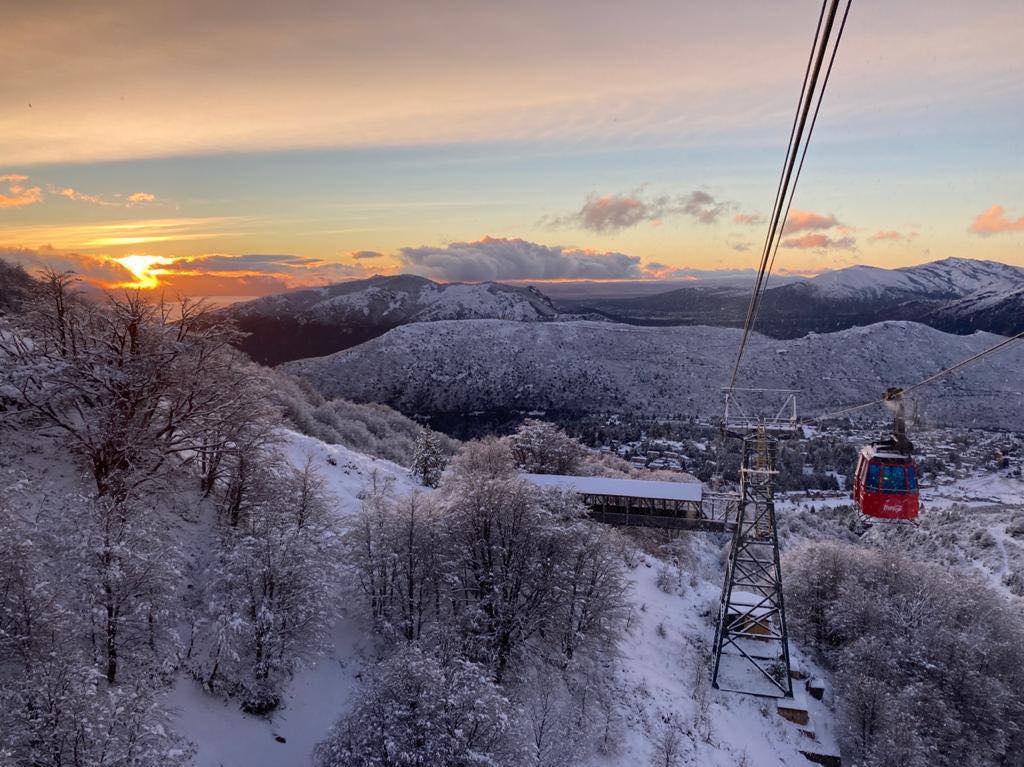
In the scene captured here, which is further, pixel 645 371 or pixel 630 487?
pixel 645 371

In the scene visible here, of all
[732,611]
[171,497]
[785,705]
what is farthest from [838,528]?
[171,497]

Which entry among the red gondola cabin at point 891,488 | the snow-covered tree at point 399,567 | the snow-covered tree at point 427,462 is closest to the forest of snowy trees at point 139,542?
the snow-covered tree at point 399,567

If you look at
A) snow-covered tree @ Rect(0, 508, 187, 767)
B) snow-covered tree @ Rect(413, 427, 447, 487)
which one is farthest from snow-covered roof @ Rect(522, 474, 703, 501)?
snow-covered tree @ Rect(0, 508, 187, 767)

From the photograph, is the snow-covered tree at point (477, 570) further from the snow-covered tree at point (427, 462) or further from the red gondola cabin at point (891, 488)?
the snow-covered tree at point (427, 462)

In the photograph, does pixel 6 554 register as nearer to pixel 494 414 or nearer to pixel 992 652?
pixel 992 652

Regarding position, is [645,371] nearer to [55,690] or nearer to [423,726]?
[423,726]

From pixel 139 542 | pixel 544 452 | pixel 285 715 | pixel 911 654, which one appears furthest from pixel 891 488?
pixel 544 452
